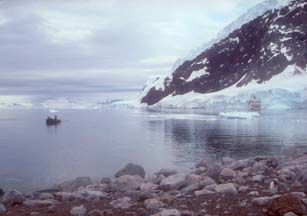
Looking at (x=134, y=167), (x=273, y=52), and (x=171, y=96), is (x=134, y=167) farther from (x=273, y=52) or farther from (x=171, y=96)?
(x=171, y=96)

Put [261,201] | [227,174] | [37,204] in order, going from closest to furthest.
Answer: [261,201]
[37,204]
[227,174]

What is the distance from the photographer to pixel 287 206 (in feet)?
23.6

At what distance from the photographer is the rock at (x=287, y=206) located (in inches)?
281

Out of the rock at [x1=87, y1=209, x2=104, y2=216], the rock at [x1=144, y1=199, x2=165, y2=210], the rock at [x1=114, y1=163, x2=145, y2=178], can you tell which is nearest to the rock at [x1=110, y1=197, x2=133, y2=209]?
the rock at [x1=144, y1=199, x2=165, y2=210]

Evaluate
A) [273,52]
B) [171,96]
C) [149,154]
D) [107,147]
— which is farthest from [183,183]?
[171,96]

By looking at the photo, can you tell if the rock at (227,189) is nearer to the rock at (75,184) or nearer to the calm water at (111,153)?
the rock at (75,184)

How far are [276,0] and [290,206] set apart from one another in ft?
468

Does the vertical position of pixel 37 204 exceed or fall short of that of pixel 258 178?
it falls short

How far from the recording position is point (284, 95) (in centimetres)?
8125

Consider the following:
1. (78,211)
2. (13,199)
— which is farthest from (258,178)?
(13,199)

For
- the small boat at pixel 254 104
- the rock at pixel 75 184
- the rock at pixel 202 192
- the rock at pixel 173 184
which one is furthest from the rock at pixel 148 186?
the small boat at pixel 254 104

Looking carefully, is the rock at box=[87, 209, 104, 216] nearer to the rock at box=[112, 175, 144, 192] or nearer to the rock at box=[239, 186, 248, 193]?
the rock at box=[239, 186, 248, 193]

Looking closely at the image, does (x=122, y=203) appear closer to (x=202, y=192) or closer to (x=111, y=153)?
(x=202, y=192)

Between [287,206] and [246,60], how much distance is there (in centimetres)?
13706
